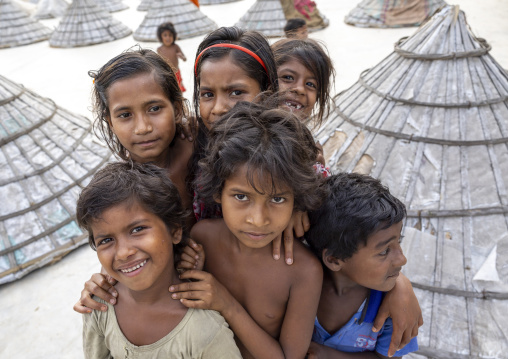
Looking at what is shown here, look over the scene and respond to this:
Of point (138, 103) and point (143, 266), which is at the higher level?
point (138, 103)

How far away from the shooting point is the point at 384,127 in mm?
2545

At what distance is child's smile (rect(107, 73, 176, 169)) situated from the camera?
132cm

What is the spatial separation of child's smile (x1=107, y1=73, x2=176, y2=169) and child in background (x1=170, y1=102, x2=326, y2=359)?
0.94 feet

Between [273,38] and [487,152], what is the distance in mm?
6560

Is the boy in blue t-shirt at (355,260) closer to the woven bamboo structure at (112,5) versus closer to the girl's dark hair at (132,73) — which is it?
the girl's dark hair at (132,73)

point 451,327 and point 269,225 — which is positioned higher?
point 269,225

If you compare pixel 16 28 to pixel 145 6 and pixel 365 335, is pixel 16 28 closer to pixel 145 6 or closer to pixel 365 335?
pixel 145 6

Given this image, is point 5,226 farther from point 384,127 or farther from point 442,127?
point 442,127

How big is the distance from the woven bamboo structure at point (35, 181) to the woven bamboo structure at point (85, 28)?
6.54 m

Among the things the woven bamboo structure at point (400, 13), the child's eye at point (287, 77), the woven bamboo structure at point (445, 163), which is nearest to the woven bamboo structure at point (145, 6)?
the woven bamboo structure at point (400, 13)

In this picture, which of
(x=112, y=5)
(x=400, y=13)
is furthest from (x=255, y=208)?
(x=112, y=5)

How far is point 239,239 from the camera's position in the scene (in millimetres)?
1181

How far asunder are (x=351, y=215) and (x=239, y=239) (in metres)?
0.35

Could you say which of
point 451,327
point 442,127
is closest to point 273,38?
point 442,127
